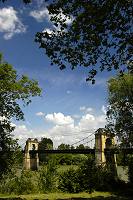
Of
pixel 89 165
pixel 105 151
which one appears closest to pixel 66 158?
pixel 105 151

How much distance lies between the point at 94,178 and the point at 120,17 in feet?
79.6

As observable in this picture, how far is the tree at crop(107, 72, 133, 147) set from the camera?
1454 inches

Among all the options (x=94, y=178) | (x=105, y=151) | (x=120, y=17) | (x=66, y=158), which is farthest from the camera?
(x=66, y=158)

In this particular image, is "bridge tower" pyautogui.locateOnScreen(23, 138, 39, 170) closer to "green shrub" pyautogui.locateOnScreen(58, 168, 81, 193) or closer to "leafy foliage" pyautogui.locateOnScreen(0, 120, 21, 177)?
"green shrub" pyautogui.locateOnScreen(58, 168, 81, 193)

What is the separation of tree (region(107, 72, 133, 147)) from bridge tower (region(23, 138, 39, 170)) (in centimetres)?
4058

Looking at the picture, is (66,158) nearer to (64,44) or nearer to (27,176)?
(27,176)

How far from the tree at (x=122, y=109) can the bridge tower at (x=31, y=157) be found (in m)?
40.6

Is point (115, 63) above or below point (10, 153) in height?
above

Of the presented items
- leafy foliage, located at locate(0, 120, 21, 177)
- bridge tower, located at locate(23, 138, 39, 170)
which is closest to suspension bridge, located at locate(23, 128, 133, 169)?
bridge tower, located at locate(23, 138, 39, 170)

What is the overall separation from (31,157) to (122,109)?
4833cm

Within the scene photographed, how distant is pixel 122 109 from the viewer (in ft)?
122

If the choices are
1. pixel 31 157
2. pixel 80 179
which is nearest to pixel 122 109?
pixel 80 179

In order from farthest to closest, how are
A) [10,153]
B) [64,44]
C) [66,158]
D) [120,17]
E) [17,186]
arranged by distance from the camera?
[66,158] < [17,186] < [10,153] < [64,44] < [120,17]

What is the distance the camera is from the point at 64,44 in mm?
14109
